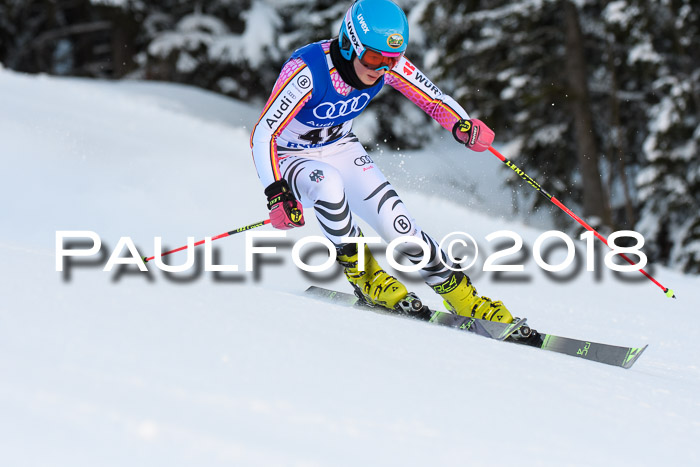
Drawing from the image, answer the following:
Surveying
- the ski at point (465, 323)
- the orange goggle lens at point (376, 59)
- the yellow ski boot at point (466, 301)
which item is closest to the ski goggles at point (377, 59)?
the orange goggle lens at point (376, 59)

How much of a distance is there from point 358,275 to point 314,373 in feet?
6.58

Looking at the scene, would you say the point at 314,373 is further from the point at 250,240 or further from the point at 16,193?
the point at 16,193

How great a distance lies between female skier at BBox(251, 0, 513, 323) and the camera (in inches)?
145

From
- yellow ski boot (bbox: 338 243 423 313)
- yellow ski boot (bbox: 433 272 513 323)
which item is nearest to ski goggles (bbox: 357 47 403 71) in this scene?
yellow ski boot (bbox: 338 243 423 313)

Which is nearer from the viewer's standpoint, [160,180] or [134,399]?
[134,399]

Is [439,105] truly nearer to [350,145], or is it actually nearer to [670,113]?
[350,145]

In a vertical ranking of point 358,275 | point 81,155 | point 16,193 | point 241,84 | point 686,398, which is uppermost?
point 241,84

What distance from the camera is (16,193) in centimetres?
688

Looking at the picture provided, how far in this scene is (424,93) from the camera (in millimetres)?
4273

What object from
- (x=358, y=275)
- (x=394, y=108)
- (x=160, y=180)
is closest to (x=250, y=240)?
(x=160, y=180)

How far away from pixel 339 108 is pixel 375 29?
47cm

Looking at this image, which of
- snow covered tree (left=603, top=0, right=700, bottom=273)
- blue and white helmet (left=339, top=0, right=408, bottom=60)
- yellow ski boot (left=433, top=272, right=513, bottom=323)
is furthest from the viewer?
snow covered tree (left=603, top=0, right=700, bottom=273)

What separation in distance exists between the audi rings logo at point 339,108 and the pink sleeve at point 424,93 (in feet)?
0.95

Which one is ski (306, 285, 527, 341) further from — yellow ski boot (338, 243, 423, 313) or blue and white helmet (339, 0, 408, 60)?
blue and white helmet (339, 0, 408, 60)
